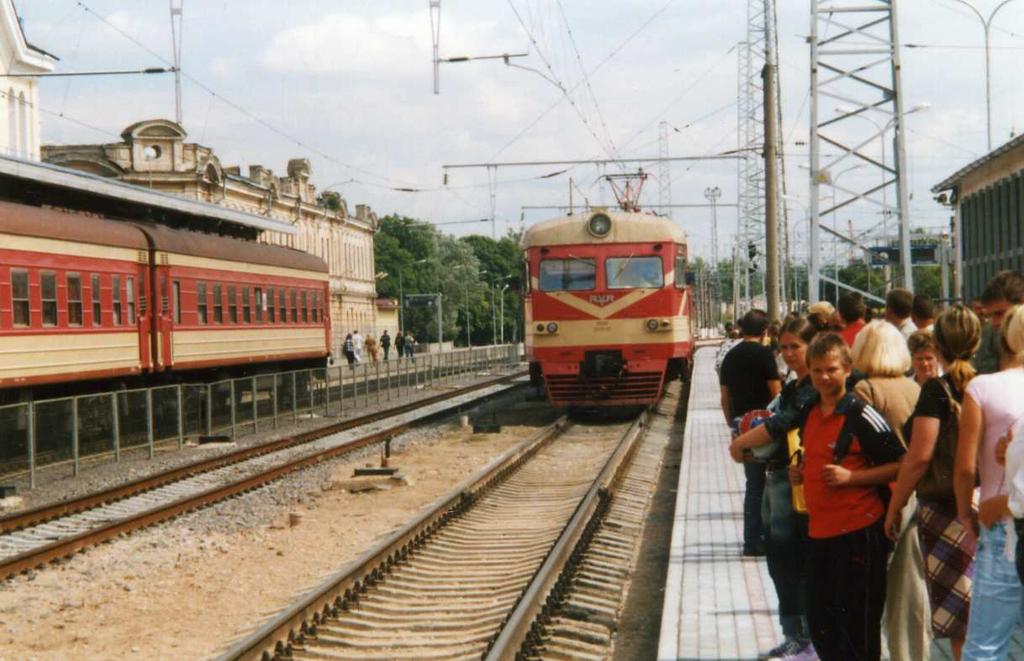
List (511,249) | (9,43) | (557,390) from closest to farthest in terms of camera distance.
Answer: (557,390) → (9,43) → (511,249)

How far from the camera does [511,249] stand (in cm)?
16538

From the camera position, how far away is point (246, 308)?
30422 millimetres

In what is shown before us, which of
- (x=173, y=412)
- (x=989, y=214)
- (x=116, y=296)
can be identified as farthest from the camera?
(x=989, y=214)

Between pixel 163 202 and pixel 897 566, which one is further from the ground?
pixel 163 202

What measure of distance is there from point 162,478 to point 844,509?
45.2 ft

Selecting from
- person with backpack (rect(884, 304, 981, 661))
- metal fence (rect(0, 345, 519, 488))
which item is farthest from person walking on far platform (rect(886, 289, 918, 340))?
metal fence (rect(0, 345, 519, 488))

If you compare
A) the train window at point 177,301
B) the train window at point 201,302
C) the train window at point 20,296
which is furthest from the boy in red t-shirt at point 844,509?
the train window at point 201,302

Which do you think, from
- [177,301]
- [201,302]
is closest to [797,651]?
[177,301]

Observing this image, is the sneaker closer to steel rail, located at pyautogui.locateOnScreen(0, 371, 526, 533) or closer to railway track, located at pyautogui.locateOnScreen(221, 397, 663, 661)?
railway track, located at pyautogui.locateOnScreen(221, 397, 663, 661)

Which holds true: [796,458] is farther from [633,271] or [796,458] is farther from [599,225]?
[599,225]

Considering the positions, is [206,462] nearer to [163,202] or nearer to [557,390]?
[557,390]

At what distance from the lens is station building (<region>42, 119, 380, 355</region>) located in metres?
62.8

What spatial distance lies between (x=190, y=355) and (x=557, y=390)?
6.91 m

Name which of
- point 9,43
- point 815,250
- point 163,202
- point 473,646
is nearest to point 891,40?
point 815,250
